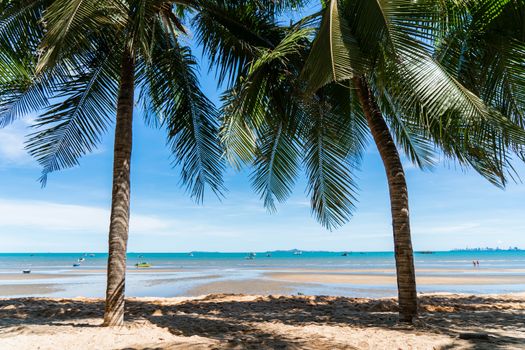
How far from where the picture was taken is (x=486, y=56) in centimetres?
549

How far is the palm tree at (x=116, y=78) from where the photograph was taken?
5184 millimetres

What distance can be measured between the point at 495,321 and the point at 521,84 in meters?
3.64

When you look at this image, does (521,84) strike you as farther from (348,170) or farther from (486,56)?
(348,170)

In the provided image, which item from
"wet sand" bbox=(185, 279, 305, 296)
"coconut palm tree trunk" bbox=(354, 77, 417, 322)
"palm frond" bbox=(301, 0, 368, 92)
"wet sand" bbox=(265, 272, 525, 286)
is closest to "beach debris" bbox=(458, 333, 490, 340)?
"coconut palm tree trunk" bbox=(354, 77, 417, 322)

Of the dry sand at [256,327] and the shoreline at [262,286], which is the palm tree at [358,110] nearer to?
the dry sand at [256,327]

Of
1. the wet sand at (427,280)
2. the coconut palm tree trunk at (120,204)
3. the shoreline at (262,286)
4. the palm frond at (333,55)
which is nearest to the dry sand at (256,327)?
the coconut palm tree trunk at (120,204)

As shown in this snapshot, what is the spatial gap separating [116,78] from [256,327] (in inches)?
194

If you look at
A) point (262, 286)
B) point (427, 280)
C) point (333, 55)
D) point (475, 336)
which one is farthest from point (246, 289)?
point (333, 55)

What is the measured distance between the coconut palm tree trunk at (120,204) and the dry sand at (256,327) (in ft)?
1.18

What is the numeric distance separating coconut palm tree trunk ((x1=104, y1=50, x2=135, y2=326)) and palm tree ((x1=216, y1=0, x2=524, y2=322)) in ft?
5.12

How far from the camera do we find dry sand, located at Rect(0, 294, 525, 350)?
14.6 ft

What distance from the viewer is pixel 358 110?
25.4ft

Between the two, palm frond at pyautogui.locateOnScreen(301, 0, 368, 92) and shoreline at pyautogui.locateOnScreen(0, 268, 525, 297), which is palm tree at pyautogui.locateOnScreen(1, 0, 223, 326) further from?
shoreline at pyautogui.locateOnScreen(0, 268, 525, 297)

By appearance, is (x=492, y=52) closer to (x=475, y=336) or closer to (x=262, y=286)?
(x=475, y=336)
